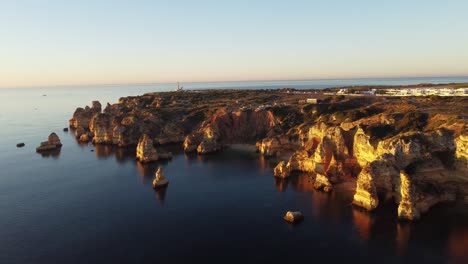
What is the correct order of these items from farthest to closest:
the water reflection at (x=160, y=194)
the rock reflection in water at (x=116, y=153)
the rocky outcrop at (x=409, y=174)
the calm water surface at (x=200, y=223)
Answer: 1. the rock reflection in water at (x=116, y=153)
2. the water reflection at (x=160, y=194)
3. the rocky outcrop at (x=409, y=174)
4. the calm water surface at (x=200, y=223)

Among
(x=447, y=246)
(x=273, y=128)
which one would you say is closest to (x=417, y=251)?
(x=447, y=246)

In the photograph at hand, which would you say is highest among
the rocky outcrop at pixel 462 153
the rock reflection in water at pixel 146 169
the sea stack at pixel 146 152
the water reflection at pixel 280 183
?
the rocky outcrop at pixel 462 153

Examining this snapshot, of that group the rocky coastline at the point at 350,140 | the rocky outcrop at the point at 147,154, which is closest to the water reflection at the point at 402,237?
the rocky coastline at the point at 350,140

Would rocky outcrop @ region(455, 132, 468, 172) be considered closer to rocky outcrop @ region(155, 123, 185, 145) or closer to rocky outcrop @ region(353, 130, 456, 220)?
rocky outcrop @ region(353, 130, 456, 220)

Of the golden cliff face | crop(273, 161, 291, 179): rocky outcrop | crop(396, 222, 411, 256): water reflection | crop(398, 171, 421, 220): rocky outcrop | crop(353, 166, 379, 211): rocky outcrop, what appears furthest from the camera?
crop(273, 161, 291, 179): rocky outcrop

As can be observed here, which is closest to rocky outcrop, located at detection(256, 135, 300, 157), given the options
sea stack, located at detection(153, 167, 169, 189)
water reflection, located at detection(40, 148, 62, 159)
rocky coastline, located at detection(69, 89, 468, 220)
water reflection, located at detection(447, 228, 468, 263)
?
rocky coastline, located at detection(69, 89, 468, 220)

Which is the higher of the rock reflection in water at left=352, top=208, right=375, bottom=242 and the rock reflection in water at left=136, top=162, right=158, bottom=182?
the rock reflection in water at left=136, top=162, right=158, bottom=182

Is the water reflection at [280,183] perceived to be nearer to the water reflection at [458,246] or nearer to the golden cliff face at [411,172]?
the golden cliff face at [411,172]
